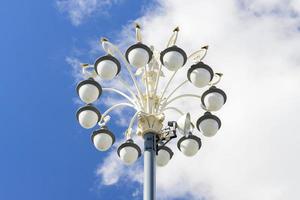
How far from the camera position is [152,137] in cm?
1083

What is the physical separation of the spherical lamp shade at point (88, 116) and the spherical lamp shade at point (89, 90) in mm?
139

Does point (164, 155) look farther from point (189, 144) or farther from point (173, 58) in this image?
point (173, 58)

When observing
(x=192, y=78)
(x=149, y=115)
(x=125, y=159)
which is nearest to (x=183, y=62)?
(x=192, y=78)

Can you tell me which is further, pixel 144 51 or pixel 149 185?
pixel 144 51

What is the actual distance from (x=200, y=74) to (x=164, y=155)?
5.87ft

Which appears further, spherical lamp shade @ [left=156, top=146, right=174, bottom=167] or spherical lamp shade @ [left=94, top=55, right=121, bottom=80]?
spherical lamp shade @ [left=156, top=146, right=174, bottom=167]

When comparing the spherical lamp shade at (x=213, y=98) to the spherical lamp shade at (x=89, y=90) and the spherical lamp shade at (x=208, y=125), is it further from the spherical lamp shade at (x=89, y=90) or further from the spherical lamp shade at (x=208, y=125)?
the spherical lamp shade at (x=89, y=90)

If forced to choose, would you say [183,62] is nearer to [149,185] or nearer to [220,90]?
[220,90]

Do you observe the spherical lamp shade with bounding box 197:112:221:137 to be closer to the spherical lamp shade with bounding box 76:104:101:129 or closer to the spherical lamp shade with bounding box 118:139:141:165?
the spherical lamp shade with bounding box 118:139:141:165

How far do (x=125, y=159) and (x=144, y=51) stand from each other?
6.20 feet

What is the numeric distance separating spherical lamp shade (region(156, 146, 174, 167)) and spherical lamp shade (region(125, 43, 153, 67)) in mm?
1831

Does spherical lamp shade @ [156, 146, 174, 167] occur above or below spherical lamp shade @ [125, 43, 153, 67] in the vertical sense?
below

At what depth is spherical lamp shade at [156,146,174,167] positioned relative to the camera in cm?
1191

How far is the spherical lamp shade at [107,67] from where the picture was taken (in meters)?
11.2
